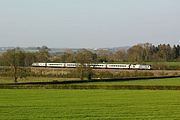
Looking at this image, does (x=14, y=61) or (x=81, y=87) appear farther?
(x=14, y=61)

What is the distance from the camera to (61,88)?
180ft

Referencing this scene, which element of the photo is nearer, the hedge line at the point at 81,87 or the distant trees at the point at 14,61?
the hedge line at the point at 81,87

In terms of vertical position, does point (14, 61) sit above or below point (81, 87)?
above

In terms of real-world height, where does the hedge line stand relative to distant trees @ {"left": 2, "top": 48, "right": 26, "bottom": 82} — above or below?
below

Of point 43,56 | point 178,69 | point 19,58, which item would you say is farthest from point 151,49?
point 19,58

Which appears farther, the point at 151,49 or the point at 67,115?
the point at 151,49

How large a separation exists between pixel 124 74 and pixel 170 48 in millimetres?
65100

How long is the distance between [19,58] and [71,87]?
38484 millimetres

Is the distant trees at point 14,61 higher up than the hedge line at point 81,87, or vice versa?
the distant trees at point 14,61

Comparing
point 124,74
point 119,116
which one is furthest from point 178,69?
point 119,116

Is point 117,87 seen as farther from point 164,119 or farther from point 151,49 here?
point 151,49

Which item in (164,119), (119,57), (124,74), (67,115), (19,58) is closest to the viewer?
(164,119)

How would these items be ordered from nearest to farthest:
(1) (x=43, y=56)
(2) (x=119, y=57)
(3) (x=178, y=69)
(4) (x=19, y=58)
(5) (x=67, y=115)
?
1. (5) (x=67, y=115)
2. (4) (x=19, y=58)
3. (3) (x=178, y=69)
4. (1) (x=43, y=56)
5. (2) (x=119, y=57)

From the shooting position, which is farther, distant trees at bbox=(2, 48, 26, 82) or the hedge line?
distant trees at bbox=(2, 48, 26, 82)
